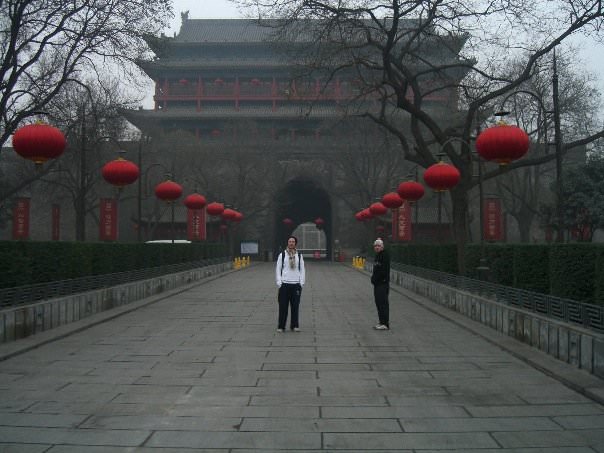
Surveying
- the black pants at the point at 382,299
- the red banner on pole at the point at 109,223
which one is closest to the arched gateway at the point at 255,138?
the red banner on pole at the point at 109,223

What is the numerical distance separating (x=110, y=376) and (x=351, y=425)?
3308mm

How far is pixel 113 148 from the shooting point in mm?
34281

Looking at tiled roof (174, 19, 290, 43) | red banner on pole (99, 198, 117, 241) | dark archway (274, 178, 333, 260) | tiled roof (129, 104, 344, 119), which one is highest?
tiled roof (174, 19, 290, 43)

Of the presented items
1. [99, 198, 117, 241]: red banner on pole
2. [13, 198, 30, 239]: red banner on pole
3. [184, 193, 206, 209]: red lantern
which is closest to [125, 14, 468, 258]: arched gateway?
[13, 198, 30, 239]: red banner on pole

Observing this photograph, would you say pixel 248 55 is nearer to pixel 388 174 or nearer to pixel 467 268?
pixel 388 174

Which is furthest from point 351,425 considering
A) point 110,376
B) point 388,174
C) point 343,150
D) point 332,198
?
point 332,198

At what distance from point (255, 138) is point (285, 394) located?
1662 inches

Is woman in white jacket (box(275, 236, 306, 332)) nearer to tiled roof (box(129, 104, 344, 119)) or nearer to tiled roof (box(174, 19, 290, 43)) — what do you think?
tiled roof (box(129, 104, 344, 119))

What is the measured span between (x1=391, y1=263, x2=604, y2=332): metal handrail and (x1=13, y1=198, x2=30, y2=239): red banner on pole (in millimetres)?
16033

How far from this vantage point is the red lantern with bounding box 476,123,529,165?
412 inches

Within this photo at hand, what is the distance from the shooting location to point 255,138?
4822 centimetres

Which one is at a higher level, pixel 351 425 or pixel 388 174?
pixel 388 174

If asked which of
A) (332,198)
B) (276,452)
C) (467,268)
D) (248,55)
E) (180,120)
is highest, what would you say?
(248,55)

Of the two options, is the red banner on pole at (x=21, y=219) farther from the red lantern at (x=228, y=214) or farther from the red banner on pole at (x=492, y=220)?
the red banner on pole at (x=492, y=220)
